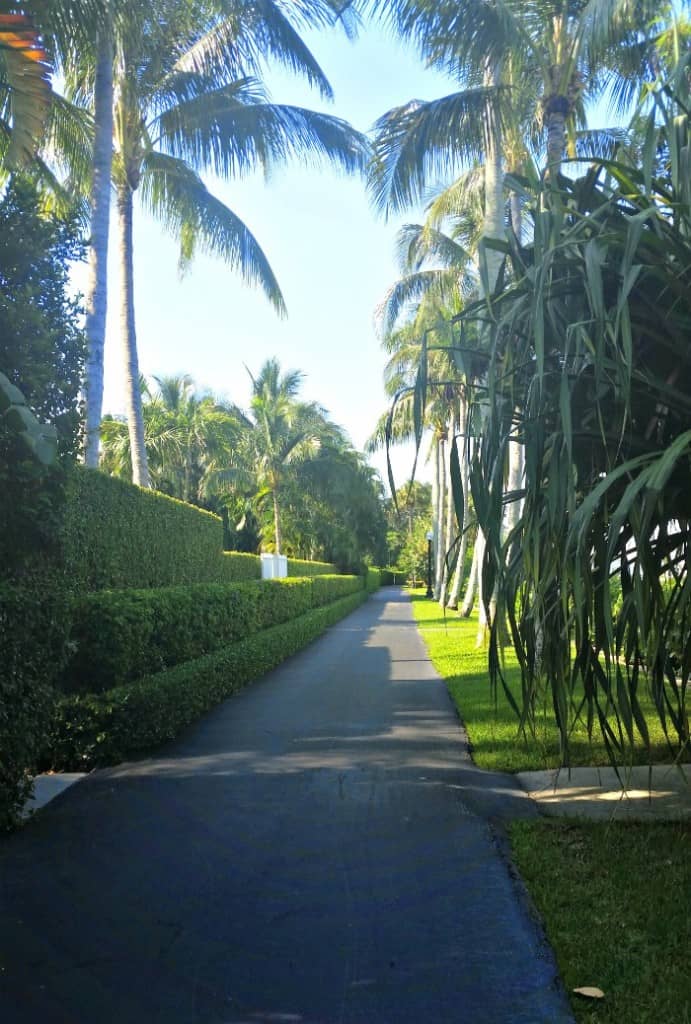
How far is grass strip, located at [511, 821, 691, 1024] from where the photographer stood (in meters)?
3.32

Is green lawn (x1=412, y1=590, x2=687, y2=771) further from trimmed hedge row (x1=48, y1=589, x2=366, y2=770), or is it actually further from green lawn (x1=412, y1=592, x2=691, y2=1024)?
trimmed hedge row (x1=48, y1=589, x2=366, y2=770)

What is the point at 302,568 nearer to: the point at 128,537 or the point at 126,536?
the point at 128,537

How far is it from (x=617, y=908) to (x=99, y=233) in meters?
11.4

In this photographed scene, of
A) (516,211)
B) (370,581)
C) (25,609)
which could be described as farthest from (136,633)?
(370,581)

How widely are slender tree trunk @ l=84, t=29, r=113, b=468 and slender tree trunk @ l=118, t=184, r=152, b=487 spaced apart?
11.0 ft

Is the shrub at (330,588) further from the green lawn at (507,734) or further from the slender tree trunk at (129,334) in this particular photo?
the green lawn at (507,734)

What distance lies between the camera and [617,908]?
13.6ft

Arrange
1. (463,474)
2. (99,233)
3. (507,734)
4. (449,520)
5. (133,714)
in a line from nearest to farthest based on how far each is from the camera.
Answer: (463,474)
(133,714)
(507,734)
(99,233)
(449,520)

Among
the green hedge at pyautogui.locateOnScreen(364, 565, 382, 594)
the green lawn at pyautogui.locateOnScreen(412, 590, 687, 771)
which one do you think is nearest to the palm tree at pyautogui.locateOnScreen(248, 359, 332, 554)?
the green hedge at pyautogui.locateOnScreen(364, 565, 382, 594)

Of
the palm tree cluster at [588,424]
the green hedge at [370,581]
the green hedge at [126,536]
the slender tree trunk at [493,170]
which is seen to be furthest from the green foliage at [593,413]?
the green hedge at [370,581]

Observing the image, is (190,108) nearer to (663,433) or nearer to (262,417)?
(663,433)

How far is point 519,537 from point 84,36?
363 inches

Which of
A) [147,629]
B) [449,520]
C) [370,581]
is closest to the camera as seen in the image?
[147,629]

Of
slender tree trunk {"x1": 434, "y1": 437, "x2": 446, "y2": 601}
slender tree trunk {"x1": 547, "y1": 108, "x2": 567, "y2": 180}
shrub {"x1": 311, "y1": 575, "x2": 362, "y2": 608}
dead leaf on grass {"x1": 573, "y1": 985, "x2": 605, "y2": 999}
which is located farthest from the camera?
slender tree trunk {"x1": 434, "y1": 437, "x2": 446, "y2": 601}
